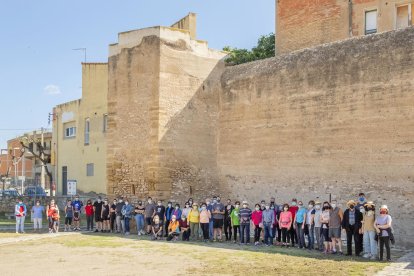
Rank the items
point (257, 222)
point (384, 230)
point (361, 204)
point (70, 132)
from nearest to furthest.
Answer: point (384, 230) → point (361, 204) → point (257, 222) → point (70, 132)

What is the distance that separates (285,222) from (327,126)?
10.4 ft

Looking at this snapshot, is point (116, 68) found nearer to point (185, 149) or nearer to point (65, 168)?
point (185, 149)

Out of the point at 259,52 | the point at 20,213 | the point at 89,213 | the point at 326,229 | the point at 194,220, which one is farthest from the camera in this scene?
the point at 259,52

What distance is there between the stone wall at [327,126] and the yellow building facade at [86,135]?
1144 centimetres

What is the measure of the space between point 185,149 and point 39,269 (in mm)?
8834

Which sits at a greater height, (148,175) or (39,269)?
(148,175)

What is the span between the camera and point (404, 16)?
894 inches

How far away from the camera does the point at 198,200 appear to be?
802 inches

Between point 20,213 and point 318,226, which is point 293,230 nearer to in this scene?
point 318,226

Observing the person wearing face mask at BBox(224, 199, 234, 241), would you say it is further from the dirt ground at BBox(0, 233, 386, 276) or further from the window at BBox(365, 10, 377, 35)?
the window at BBox(365, 10, 377, 35)

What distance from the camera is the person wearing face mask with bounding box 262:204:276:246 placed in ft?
52.1

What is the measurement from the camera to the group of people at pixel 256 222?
1345 cm

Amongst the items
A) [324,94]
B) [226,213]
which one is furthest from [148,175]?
[324,94]

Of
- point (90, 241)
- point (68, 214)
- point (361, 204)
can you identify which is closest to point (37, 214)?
point (68, 214)
